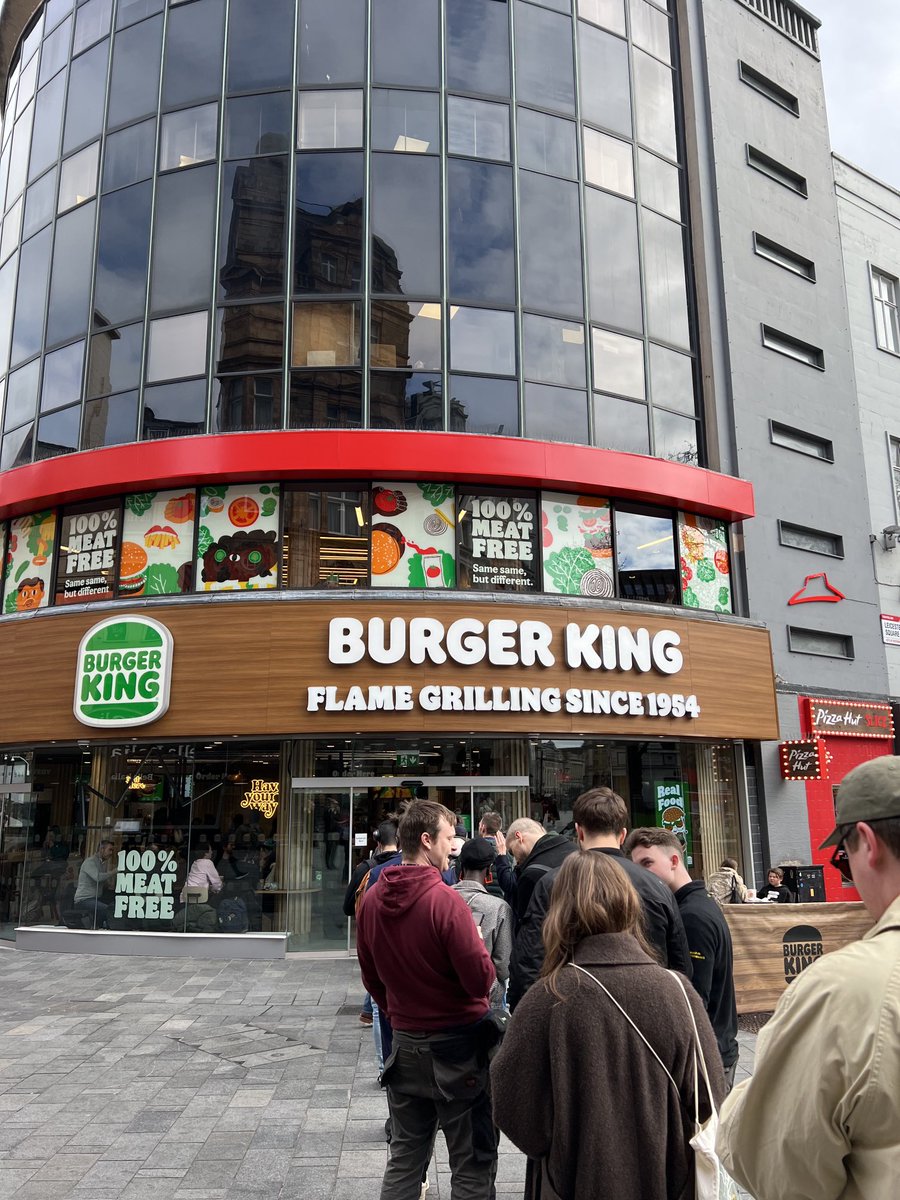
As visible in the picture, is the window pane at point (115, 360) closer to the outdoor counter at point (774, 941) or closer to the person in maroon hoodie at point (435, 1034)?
the outdoor counter at point (774, 941)

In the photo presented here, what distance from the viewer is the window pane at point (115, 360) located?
16125 millimetres

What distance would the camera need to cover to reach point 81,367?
1667 cm

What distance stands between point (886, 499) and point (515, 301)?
35.3 feet

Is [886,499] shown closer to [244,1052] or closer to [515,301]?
[515,301]

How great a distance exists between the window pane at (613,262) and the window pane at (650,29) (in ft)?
13.5

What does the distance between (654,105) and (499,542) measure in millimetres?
10436

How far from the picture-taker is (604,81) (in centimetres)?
1800

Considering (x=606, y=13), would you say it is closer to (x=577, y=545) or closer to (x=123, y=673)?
(x=577, y=545)

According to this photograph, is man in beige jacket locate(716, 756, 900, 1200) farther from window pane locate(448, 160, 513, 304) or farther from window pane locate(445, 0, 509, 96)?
window pane locate(445, 0, 509, 96)

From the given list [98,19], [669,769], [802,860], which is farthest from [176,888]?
[98,19]

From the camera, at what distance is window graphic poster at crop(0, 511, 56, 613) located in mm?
16312

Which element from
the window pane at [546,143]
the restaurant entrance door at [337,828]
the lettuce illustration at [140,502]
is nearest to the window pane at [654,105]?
the window pane at [546,143]

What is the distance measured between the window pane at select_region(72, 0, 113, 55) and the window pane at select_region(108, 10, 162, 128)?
786mm

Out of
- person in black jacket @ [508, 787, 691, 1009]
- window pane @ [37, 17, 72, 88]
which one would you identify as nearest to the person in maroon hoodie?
person in black jacket @ [508, 787, 691, 1009]
